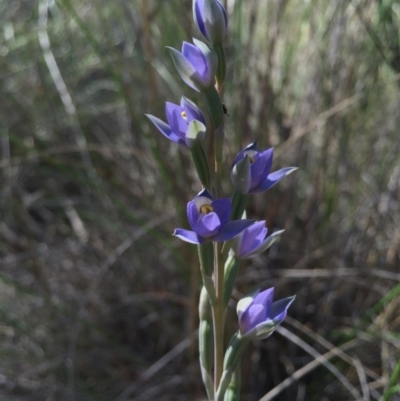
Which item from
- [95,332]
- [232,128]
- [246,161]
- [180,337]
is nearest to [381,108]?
[232,128]

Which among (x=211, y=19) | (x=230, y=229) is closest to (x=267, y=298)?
(x=230, y=229)

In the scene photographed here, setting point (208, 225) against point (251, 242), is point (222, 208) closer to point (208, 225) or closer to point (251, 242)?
point (208, 225)

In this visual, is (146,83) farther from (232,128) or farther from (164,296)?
(164,296)

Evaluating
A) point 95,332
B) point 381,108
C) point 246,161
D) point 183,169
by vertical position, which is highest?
point 246,161

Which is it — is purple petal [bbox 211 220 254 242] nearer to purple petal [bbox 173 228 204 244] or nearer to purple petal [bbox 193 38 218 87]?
purple petal [bbox 173 228 204 244]

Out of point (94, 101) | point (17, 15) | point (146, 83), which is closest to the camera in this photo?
point (146, 83)

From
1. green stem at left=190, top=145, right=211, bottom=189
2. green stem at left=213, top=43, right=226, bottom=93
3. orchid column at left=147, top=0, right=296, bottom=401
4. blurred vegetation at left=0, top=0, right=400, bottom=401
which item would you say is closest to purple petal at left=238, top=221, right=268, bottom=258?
orchid column at left=147, top=0, right=296, bottom=401

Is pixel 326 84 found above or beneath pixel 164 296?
above
